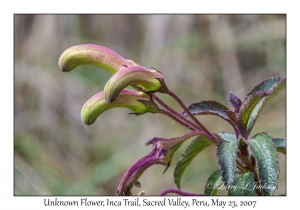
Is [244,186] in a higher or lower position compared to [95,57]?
lower

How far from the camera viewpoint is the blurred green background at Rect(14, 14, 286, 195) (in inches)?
145

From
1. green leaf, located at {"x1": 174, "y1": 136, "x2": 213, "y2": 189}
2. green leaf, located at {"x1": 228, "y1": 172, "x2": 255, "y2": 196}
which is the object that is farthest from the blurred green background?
green leaf, located at {"x1": 228, "y1": 172, "x2": 255, "y2": 196}

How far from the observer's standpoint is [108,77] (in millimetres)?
4078

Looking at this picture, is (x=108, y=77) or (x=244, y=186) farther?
(x=108, y=77)

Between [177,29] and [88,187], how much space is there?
176 centimetres

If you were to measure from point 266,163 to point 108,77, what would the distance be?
3.24 meters

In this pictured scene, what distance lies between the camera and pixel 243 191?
0.98m

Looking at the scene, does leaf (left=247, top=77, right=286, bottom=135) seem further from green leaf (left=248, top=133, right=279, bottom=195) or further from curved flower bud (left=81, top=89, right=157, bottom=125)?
curved flower bud (left=81, top=89, right=157, bottom=125)

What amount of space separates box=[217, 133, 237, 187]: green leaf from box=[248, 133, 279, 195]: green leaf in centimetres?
5

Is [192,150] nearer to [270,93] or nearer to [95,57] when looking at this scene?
[270,93]

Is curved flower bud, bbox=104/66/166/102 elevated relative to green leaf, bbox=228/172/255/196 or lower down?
elevated

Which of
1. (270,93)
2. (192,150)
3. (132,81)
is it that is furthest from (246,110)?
(132,81)

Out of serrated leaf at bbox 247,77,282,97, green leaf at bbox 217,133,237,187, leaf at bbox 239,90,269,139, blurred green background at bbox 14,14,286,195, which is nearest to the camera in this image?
green leaf at bbox 217,133,237,187

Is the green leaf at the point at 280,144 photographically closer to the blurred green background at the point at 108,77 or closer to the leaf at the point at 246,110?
the leaf at the point at 246,110
